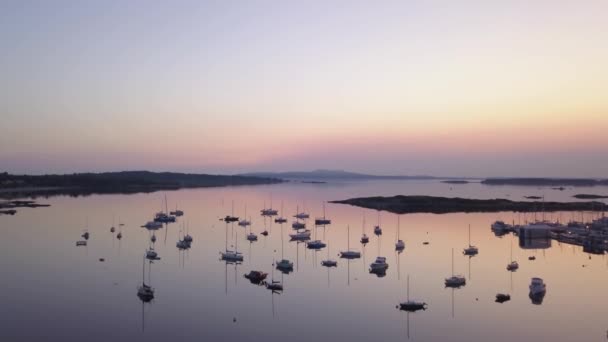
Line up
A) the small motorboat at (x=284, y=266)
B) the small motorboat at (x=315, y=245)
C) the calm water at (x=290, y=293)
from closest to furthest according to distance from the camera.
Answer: the calm water at (x=290, y=293) < the small motorboat at (x=284, y=266) < the small motorboat at (x=315, y=245)

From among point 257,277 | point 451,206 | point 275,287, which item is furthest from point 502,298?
point 451,206

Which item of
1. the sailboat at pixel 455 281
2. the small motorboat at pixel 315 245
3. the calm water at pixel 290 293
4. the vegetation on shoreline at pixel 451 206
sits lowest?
the calm water at pixel 290 293

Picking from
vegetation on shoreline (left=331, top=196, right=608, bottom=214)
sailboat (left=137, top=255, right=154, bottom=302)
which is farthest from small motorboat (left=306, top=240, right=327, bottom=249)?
vegetation on shoreline (left=331, top=196, right=608, bottom=214)

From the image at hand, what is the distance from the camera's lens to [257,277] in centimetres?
2497

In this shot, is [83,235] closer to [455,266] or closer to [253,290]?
[253,290]

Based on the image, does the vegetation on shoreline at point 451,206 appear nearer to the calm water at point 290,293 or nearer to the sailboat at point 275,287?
the calm water at point 290,293

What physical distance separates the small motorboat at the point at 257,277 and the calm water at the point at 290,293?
0.47 meters

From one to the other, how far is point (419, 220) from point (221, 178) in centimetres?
14350

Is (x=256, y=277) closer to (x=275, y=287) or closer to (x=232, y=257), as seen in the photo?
(x=275, y=287)

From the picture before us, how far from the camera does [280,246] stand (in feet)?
120

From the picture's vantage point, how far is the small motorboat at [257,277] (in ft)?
81.3

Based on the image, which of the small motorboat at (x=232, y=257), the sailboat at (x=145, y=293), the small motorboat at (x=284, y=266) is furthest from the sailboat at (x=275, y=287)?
the small motorboat at (x=232, y=257)

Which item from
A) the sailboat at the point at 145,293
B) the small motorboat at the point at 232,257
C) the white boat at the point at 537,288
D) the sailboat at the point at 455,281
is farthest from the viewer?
the small motorboat at the point at 232,257

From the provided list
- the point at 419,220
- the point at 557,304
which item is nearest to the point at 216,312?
the point at 557,304
